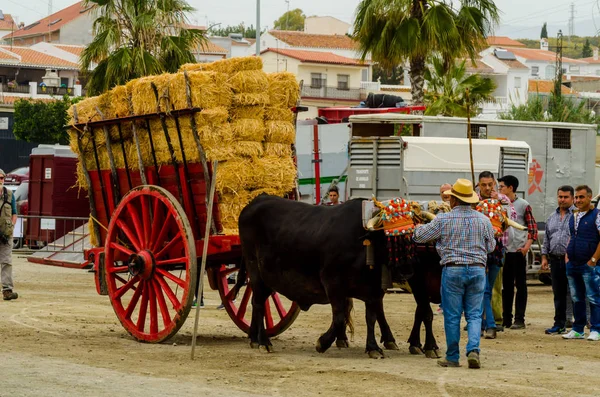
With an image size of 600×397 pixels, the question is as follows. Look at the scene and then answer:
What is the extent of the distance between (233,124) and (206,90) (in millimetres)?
471

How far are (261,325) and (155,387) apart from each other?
313cm

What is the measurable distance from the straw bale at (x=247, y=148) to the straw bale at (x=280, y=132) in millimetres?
226

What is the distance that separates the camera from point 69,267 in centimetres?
2494

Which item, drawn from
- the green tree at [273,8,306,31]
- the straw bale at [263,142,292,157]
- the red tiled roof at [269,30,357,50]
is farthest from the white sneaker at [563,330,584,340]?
the green tree at [273,8,306,31]

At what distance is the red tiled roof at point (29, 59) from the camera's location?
74.2m

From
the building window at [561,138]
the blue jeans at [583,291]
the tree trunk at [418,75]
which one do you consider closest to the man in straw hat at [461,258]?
the blue jeans at [583,291]

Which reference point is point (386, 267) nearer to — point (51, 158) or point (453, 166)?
point (453, 166)

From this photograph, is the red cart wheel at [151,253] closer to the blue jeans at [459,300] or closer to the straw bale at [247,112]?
the straw bale at [247,112]

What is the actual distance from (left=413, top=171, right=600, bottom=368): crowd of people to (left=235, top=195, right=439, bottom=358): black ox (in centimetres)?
57

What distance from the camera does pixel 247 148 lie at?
1237 cm

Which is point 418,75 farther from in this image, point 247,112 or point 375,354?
point 375,354

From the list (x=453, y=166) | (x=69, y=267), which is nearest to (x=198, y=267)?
(x=453, y=166)

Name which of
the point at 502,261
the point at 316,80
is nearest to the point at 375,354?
the point at 502,261

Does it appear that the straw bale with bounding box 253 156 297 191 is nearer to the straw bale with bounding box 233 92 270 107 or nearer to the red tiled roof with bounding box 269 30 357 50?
the straw bale with bounding box 233 92 270 107
